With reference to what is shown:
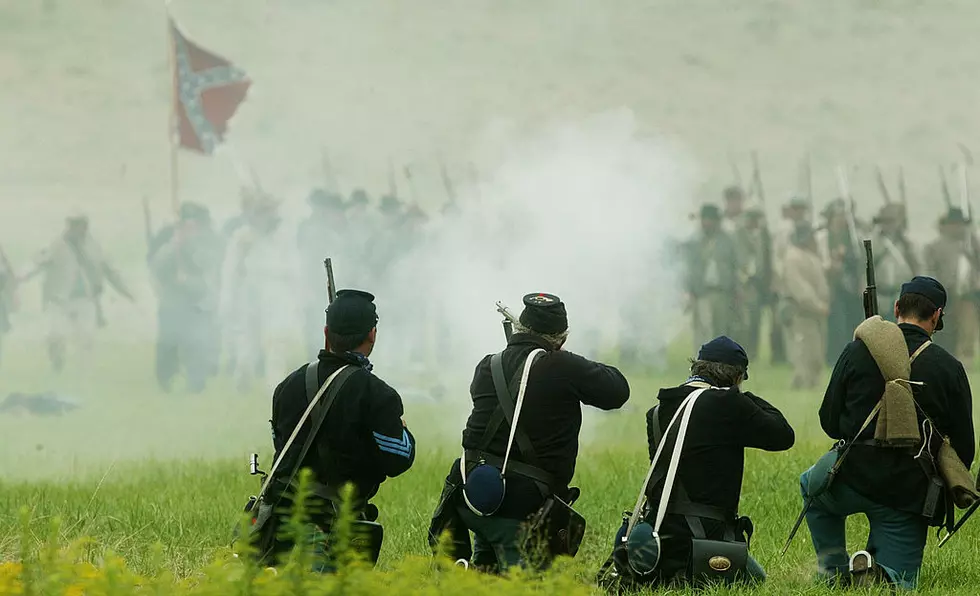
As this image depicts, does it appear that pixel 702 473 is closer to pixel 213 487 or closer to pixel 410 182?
pixel 213 487

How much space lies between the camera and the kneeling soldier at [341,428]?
704 centimetres

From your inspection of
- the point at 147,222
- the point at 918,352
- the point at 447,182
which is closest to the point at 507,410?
the point at 918,352

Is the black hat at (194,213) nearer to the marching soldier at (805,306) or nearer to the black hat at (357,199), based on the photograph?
the black hat at (357,199)

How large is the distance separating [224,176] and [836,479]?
1737 cm

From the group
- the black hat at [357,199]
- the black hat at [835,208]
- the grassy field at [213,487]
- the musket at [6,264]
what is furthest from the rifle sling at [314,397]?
the black hat at [835,208]

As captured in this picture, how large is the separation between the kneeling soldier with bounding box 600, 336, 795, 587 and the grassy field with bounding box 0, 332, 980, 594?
32cm

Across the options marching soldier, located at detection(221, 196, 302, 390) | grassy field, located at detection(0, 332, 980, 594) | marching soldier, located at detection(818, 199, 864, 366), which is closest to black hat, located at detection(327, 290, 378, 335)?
grassy field, located at detection(0, 332, 980, 594)

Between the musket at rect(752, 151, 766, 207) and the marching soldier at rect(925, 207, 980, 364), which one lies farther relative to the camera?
the musket at rect(752, 151, 766, 207)

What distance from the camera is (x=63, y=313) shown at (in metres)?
21.8

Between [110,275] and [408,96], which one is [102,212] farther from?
[408,96]

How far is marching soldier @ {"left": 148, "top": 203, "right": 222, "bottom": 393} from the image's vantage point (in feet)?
73.5

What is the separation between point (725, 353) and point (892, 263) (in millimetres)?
15281

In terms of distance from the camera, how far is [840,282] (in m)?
22.2

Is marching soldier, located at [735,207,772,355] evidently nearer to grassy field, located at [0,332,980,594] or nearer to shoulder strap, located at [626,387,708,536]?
grassy field, located at [0,332,980,594]
